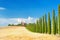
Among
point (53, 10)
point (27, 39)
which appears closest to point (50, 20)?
point (53, 10)

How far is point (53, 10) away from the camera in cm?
2611

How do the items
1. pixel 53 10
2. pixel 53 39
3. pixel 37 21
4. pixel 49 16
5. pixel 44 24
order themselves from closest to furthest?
pixel 53 39 < pixel 53 10 < pixel 49 16 < pixel 44 24 < pixel 37 21

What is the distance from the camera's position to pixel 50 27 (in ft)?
93.9

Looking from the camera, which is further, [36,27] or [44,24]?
[36,27]

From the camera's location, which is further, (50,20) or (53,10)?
(50,20)

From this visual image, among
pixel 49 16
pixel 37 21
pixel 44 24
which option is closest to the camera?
pixel 49 16

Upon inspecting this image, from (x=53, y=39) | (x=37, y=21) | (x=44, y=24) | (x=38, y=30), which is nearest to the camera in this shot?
(x=53, y=39)

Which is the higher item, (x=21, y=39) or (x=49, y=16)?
(x=49, y=16)

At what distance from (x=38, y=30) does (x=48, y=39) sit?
16.0 meters

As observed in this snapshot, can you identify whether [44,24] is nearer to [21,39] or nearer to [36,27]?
[36,27]

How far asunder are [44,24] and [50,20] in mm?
4329

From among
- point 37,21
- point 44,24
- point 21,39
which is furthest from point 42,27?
point 21,39

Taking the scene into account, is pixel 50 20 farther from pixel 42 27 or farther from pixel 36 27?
pixel 36 27

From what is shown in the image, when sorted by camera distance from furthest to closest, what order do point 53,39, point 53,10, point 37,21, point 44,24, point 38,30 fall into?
point 37,21 → point 38,30 → point 44,24 → point 53,10 → point 53,39
